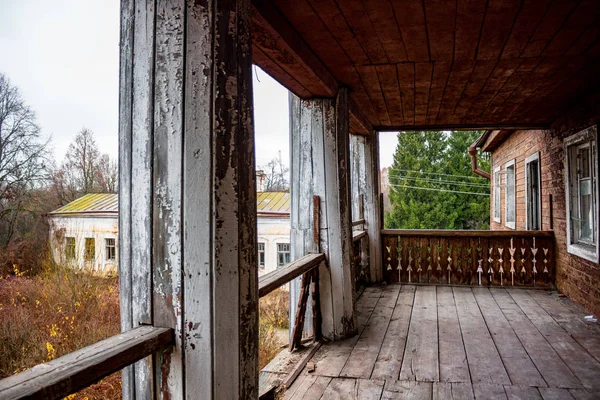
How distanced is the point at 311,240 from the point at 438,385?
155 cm

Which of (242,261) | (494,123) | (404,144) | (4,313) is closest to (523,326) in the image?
(494,123)

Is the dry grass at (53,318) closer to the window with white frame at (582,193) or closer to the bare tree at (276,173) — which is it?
the window with white frame at (582,193)

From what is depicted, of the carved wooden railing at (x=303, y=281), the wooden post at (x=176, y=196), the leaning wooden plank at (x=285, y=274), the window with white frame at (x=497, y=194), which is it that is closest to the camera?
the wooden post at (x=176, y=196)

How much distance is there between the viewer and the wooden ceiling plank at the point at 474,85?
3388 mm

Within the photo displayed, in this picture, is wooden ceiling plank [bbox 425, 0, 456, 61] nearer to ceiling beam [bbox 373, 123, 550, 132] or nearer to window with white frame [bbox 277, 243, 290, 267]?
ceiling beam [bbox 373, 123, 550, 132]

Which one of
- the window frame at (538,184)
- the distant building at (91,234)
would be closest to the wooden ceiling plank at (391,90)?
the window frame at (538,184)

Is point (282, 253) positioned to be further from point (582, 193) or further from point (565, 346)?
point (565, 346)

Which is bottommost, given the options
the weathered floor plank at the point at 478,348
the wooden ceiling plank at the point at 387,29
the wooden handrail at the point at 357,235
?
the weathered floor plank at the point at 478,348

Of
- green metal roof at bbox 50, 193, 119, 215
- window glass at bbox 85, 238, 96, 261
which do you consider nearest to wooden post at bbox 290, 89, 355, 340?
green metal roof at bbox 50, 193, 119, 215

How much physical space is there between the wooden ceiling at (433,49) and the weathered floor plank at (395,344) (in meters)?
2.25

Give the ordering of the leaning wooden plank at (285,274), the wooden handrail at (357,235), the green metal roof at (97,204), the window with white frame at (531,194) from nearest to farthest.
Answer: the leaning wooden plank at (285,274), the wooden handrail at (357,235), the window with white frame at (531,194), the green metal roof at (97,204)

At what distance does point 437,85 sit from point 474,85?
354 mm

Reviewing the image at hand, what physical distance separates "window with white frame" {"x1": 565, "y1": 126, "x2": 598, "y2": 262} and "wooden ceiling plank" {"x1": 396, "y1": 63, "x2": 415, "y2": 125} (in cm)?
193

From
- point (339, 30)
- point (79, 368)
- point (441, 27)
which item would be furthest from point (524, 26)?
point (79, 368)
